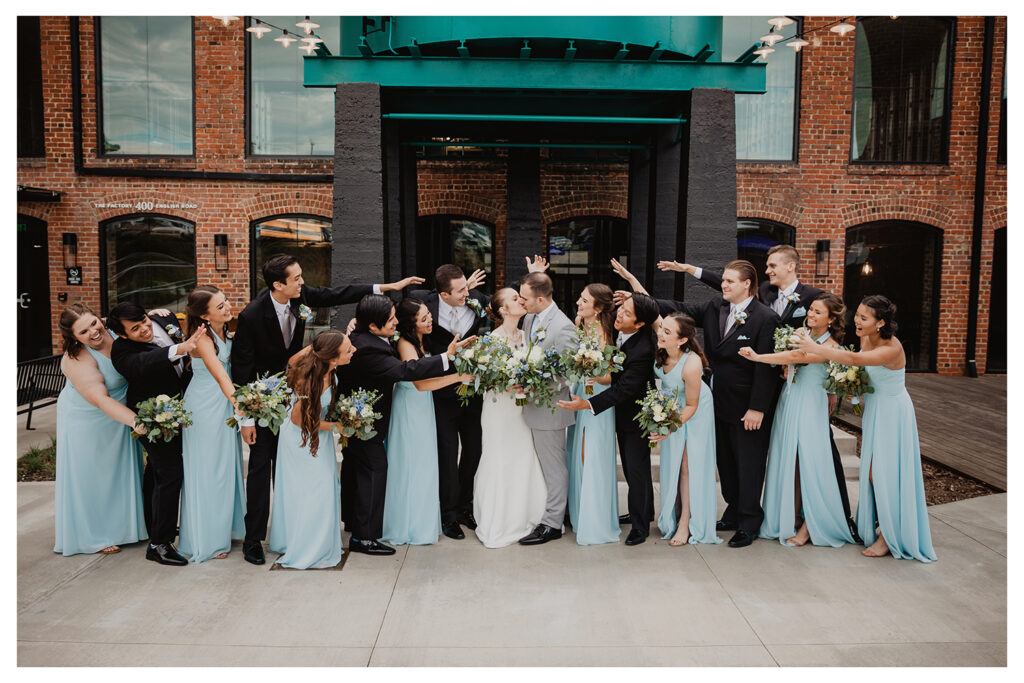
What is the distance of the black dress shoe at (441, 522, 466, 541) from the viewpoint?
4.68 metres

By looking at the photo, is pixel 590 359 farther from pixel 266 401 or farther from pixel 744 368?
pixel 266 401

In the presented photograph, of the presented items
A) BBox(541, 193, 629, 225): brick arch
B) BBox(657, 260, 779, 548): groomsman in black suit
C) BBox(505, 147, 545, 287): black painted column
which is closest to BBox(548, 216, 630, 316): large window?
BBox(541, 193, 629, 225): brick arch

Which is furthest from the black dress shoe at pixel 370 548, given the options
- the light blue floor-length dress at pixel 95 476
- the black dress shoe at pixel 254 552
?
the light blue floor-length dress at pixel 95 476

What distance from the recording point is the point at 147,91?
36.6 feet

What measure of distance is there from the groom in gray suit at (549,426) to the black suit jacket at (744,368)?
101 centimetres

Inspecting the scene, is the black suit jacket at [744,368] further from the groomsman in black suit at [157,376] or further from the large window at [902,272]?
the large window at [902,272]

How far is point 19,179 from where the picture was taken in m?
11.0

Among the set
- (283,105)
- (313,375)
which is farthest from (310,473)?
(283,105)

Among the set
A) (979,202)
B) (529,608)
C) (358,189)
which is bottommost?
(529,608)

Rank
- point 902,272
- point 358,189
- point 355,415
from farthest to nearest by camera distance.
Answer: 1. point 902,272
2. point 358,189
3. point 355,415

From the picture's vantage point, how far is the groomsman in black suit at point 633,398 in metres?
4.44

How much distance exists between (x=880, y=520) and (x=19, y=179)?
506 inches

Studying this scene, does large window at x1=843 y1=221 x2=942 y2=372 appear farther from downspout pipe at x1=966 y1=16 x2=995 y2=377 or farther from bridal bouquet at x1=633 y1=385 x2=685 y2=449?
bridal bouquet at x1=633 y1=385 x2=685 y2=449

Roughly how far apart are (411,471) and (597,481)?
1237mm
